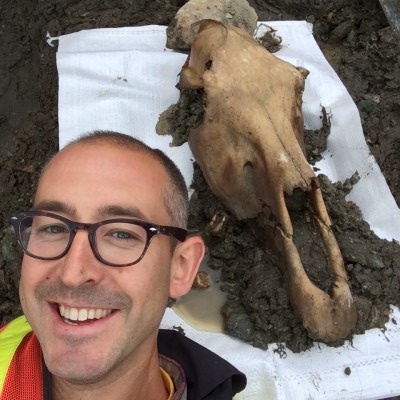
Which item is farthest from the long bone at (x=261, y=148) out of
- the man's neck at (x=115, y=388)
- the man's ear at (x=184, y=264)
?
the man's neck at (x=115, y=388)

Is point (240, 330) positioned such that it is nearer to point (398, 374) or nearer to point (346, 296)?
point (346, 296)

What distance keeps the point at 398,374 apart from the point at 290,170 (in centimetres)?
101

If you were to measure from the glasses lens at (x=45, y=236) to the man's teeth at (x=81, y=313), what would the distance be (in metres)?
0.14

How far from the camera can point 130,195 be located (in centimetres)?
142

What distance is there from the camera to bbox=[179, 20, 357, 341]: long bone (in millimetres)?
2182

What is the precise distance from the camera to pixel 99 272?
1311 millimetres

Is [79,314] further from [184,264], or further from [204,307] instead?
[204,307]

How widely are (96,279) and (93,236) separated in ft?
0.36

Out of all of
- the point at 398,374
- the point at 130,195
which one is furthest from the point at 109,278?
the point at 398,374

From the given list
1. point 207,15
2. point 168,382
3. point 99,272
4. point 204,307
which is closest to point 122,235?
point 99,272

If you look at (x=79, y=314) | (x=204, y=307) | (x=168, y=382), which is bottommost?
(x=204, y=307)

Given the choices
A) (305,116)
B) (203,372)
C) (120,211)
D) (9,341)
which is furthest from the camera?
(305,116)

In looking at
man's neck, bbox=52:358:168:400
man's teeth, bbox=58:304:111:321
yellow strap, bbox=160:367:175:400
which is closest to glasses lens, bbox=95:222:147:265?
man's teeth, bbox=58:304:111:321

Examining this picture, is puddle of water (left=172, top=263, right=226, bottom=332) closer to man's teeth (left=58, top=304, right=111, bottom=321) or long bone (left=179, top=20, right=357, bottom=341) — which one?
long bone (left=179, top=20, right=357, bottom=341)
